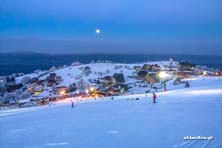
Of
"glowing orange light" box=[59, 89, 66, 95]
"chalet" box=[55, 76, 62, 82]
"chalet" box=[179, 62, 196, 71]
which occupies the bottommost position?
"glowing orange light" box=[59, 89, 66, 95]

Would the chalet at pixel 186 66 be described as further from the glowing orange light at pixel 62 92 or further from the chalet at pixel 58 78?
the chalet at pixel 58 78

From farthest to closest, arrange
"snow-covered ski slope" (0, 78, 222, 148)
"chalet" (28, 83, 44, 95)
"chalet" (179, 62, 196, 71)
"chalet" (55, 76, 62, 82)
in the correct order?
"chalet" (55, 76, 62, 82) < "chalet" (179, 62, 196, 71) < "chalet" (28, 83, 44, 95) < "snow-covered ski slope" (0, 78, 222, 148)

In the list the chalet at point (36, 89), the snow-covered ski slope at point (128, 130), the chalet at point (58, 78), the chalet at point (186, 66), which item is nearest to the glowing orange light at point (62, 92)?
the chalet at point (36, 89)

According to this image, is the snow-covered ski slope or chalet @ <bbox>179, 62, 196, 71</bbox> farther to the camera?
chalet @ <bbox>179, 62, 196, 71</bbox>

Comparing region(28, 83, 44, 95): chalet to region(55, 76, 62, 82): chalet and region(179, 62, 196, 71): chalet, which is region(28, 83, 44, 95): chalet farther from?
region(179, 62, 196, 71): chalet

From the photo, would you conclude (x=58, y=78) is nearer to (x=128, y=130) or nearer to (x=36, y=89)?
(x=36, y=89)

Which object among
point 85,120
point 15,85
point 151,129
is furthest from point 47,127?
point 15,85

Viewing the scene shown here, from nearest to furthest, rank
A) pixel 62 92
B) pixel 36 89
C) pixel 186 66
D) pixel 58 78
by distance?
pixel 62 92 < pixel 36 89 < pixel 186 66 < pixel 58 78

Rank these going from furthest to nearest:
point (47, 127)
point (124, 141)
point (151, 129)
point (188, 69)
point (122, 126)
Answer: point (188, 69) → point (47, 127) → point (122, 126) → point (151, 129) → point (124, 141)

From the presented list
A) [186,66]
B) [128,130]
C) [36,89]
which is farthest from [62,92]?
[128,130]

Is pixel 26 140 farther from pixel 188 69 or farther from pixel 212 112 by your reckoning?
pixel 188 69

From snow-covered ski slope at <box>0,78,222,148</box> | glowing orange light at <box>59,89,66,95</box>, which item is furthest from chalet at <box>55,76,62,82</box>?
snow-covered ski slope at <box>0,78,222,148</box>
